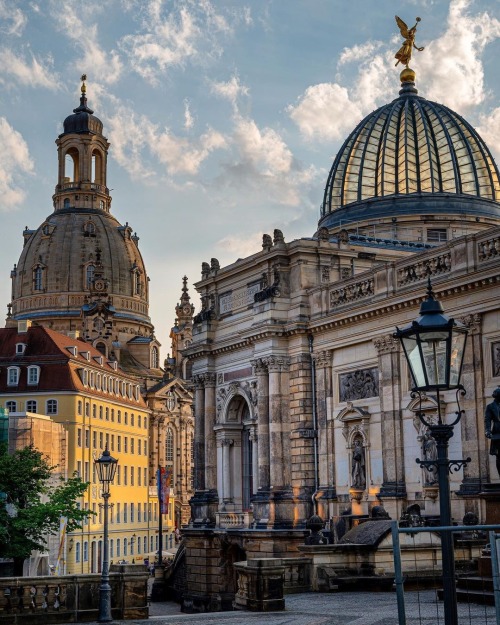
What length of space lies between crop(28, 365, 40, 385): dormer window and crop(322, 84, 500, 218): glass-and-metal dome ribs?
122 feet

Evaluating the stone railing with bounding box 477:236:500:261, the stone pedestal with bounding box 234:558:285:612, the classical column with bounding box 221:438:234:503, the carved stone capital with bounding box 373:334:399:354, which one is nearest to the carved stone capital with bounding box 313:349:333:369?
the carved stone capital with bounding box 373:334:399:354

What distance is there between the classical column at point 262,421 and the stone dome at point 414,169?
1320cm

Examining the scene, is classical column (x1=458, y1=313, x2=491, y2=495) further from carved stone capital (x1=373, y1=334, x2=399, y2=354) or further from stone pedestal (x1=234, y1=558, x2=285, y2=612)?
stone pedestal (x1=234, y1=558, x2=285, y2=612)

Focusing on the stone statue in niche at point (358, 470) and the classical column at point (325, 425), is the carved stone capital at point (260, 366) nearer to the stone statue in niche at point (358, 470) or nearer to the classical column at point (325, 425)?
the classical column at point (325, 425)

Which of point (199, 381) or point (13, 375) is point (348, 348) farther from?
point (13, 375)

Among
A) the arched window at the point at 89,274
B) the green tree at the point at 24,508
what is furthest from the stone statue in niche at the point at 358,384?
the arched window at the point at 89,274

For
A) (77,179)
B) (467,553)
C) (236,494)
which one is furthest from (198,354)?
(77,179)

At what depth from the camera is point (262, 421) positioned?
50.2 m

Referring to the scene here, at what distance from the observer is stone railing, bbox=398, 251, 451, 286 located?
40812 millimetres

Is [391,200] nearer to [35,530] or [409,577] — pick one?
[35,530]

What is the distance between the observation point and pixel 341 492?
46781mm

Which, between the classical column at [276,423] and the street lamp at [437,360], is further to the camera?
the classical column at [276,423]

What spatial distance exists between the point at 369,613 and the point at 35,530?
30.8 meters

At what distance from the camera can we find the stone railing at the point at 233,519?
2025 inches
